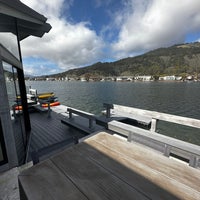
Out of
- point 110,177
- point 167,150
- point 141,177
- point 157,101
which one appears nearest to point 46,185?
point 110,177

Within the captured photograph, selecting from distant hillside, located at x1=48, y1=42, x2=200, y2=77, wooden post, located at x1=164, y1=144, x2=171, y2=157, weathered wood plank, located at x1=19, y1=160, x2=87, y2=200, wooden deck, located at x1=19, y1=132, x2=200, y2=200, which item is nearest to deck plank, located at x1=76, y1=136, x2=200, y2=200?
wooden deck, located at x1=19, y1=132, x2=200, y2=200

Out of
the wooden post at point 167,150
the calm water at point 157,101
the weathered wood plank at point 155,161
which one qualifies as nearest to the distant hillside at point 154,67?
the calm water at point 157,101

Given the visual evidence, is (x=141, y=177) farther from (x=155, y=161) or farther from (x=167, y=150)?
(x=167, y=150)

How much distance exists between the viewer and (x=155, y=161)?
3.91 feet

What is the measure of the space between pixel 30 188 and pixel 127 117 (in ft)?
18.2

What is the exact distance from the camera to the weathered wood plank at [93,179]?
841 mm

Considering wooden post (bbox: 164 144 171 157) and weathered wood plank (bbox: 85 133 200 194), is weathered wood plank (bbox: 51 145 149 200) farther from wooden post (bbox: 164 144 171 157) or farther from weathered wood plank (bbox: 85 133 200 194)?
wooden post (bbox: 164 144 171 157)

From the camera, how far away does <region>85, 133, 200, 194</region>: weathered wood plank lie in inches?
38.7

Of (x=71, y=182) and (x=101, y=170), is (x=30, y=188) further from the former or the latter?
(x=101, y=170)

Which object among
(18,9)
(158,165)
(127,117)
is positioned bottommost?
(127,117)

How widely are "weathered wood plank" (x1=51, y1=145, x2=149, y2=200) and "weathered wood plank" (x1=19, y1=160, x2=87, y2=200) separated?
47 mm

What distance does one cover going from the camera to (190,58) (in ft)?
318

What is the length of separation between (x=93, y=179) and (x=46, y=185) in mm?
340

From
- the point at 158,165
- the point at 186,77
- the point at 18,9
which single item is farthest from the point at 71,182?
the point at 186,77
